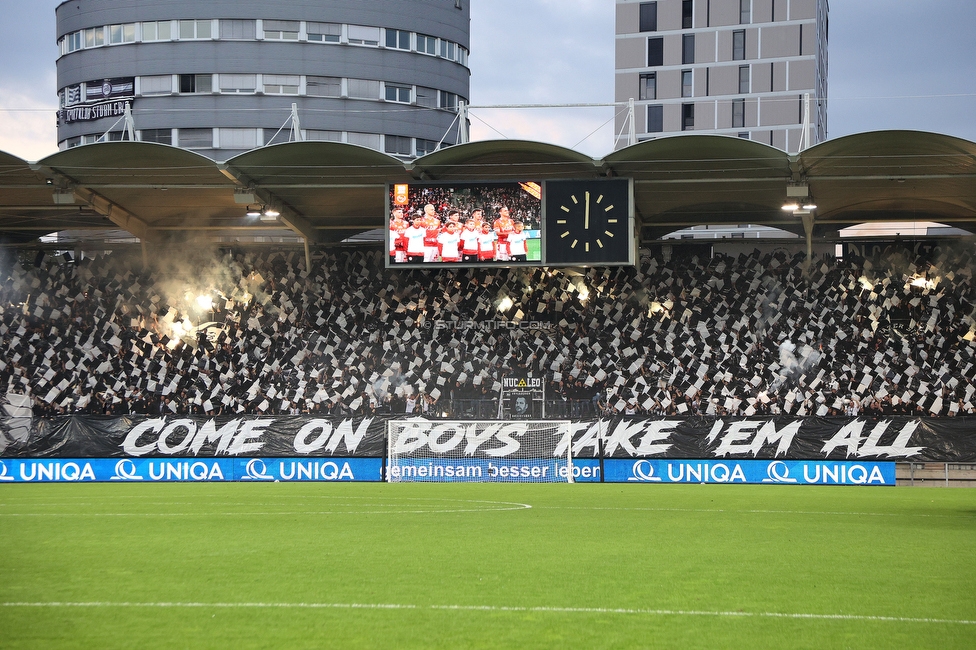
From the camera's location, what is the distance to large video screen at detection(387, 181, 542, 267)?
23.6 m

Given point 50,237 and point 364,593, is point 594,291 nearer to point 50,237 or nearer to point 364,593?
point 50,237

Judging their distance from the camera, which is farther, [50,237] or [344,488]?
[50,237]

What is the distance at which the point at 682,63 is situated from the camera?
71.3 meters

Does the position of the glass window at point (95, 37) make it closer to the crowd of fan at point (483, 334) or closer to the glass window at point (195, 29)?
the glass window at point (195, 29)

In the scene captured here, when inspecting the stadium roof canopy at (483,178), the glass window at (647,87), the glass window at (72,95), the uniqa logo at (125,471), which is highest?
the glass window at (647,87)

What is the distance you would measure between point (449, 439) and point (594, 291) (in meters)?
8.88

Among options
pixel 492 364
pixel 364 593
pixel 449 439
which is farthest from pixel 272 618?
pixel 492 364

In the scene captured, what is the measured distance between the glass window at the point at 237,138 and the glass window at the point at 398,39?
29.7ft

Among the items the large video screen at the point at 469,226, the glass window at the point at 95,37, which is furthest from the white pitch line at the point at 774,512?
the glass window at the point at 95,37

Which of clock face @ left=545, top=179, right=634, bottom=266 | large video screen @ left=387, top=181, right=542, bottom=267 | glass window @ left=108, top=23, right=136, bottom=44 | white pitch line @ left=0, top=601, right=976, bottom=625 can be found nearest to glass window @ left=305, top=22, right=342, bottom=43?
glass window @ left=108, top=23, right=136, bottom=44

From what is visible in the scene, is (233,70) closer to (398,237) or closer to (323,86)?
(323,86)

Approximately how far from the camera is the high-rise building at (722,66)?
68500mm

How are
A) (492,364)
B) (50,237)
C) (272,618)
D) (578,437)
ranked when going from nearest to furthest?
(272,618), (578,437), (492,364), (50,237)

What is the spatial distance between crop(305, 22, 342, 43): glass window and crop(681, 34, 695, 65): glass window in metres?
24.8
